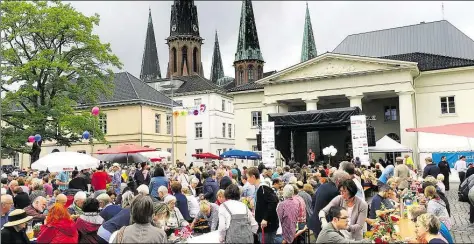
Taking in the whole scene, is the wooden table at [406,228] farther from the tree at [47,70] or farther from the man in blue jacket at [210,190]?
the tree at [47,70]

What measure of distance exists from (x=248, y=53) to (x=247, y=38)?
2.33 m

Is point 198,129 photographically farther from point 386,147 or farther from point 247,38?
point 386,147

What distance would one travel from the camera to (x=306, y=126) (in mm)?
28297

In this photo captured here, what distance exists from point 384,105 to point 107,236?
3613 centimetres

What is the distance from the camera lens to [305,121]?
27.5 m

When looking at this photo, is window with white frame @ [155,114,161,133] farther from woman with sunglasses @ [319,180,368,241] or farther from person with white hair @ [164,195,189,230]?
woman with sunglasses @ [319,180,368,241]

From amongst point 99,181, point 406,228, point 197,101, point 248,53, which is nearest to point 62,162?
point 99,181

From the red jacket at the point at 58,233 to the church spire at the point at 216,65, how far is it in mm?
87168

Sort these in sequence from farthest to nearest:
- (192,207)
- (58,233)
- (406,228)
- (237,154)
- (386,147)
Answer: (237,154), (386,147), (192,207), (406,228), (58,233)

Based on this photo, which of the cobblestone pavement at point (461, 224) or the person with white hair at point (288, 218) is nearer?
the person with white hair at point (288, 218)

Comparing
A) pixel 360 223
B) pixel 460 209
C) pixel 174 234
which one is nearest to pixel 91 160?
pixel 174 234

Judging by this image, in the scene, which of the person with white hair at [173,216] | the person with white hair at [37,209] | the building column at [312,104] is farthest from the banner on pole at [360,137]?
the person with white hair at [37,209]

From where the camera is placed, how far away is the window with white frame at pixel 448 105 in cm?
3501

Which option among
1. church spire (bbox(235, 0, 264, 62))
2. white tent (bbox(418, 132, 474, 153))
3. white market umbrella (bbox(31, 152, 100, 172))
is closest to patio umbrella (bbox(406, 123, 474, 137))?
white market umbrella (bbox(31, 152, 100, 172))
